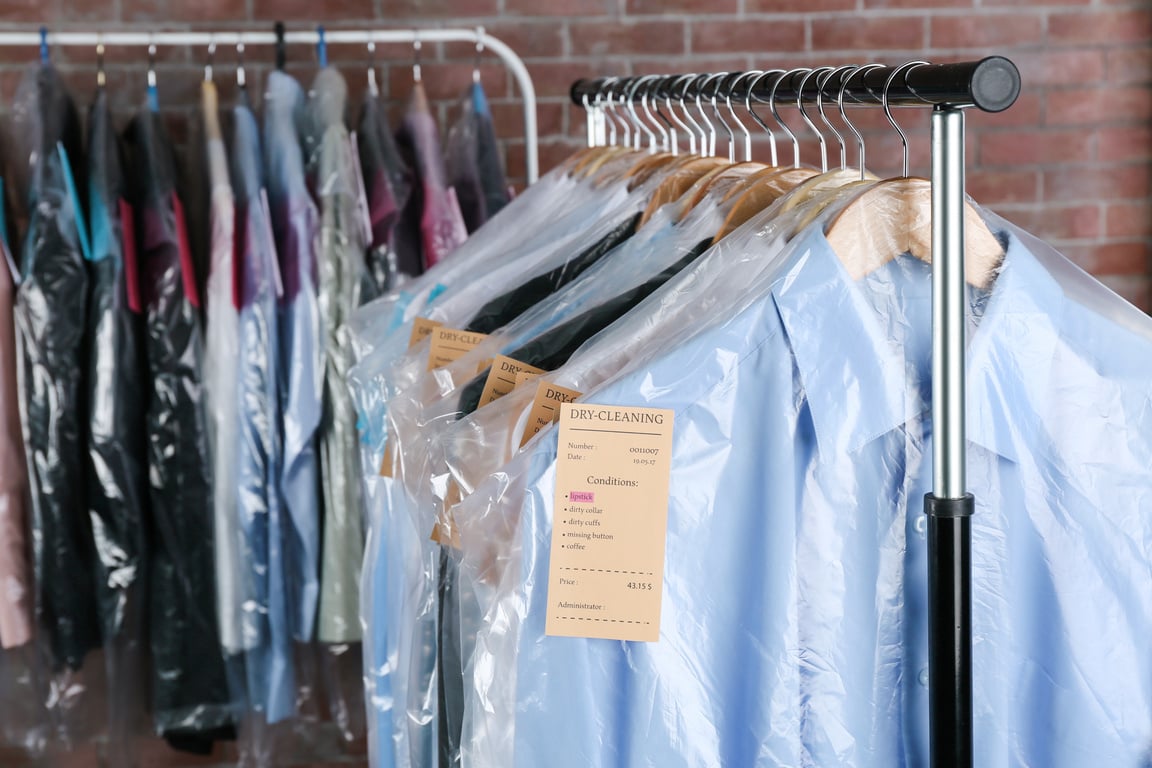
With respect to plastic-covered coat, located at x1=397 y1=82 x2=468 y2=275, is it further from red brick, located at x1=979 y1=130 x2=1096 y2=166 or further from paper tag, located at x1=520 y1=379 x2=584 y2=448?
red brick, located at x1=979 y1=130 x2=1096 y2=166

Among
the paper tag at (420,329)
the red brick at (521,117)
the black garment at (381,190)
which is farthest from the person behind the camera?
the red brick at (521,117)

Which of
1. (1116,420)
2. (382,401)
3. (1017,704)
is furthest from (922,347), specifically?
(382,401)

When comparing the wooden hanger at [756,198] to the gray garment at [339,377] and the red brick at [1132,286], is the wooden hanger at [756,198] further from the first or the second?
the red brick at [1132,286]

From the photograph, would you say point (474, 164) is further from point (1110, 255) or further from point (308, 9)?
point (1110, 255)

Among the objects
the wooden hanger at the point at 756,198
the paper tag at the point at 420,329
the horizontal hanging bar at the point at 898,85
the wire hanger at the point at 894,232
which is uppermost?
the horizontal hanging bar at the point at 898,85

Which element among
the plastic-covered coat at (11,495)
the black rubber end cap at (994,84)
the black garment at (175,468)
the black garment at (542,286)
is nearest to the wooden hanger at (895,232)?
the black rubber end cap at (994,84)

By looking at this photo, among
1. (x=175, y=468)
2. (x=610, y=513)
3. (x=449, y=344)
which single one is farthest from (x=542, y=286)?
(x=175, y=468)

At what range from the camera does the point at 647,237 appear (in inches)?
43.6

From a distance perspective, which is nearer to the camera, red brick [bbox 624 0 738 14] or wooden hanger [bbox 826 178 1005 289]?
wooden hanger [bbox 826 178 1005 289]

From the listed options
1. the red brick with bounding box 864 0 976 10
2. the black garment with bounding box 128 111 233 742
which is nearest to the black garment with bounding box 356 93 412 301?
the black garment with bounding box 128 111 233 742

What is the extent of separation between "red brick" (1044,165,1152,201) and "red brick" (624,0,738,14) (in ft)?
2.34

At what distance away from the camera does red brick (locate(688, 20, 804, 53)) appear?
2193 mm

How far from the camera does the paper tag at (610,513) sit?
0.79m

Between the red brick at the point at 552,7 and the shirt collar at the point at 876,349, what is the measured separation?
→ 1.47 meters
